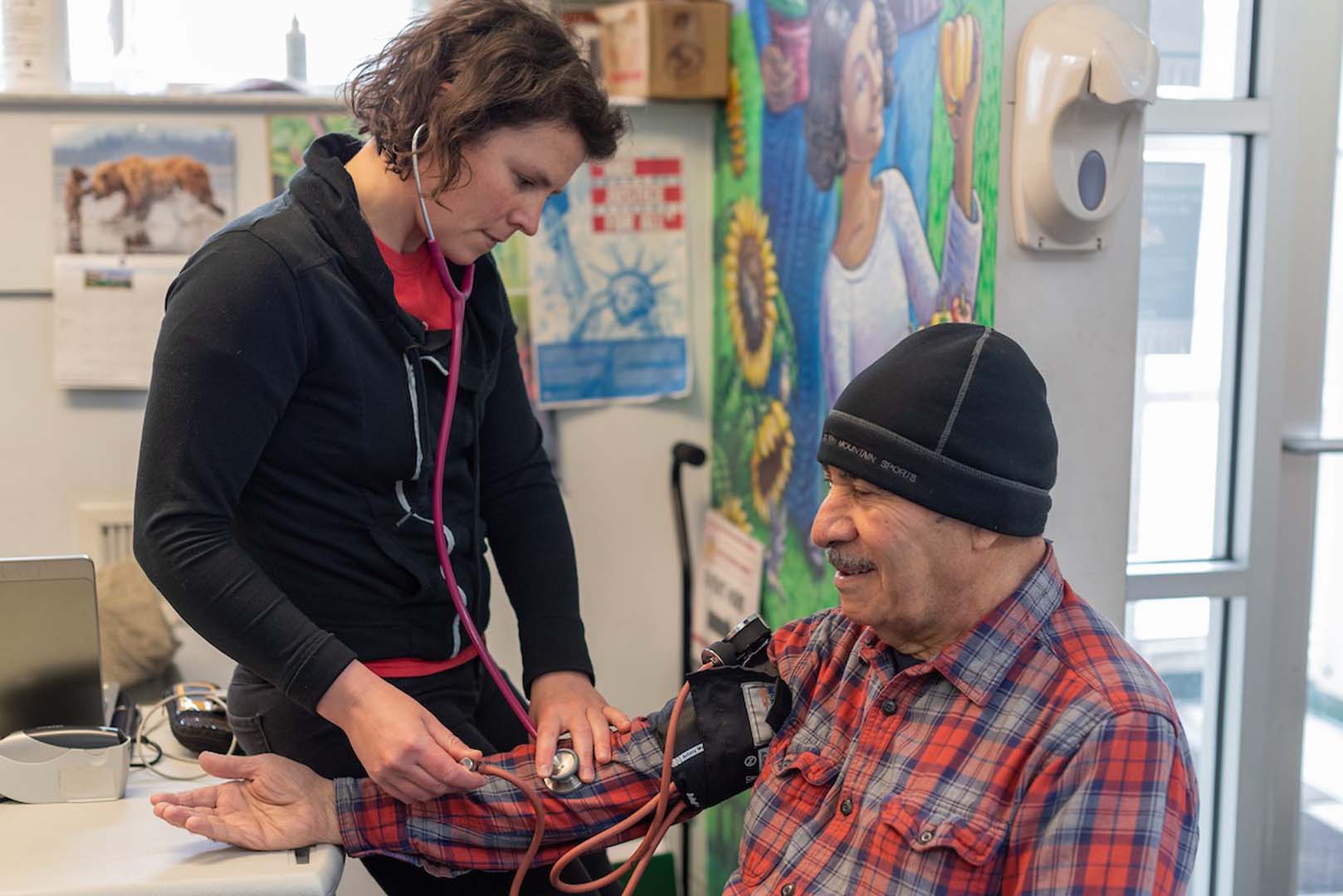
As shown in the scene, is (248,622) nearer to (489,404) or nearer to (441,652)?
(441,652)

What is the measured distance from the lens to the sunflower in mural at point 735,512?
268 cm

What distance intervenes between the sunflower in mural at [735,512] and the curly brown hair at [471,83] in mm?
1325

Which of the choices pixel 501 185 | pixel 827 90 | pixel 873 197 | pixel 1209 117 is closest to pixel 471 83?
pixel 501 185

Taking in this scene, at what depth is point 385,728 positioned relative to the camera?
1335 mm

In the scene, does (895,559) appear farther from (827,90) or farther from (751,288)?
(751,288)

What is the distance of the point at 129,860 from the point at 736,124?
1772 millimetres

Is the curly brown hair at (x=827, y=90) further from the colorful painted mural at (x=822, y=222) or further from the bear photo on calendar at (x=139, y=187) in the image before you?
the bear photo on calendar at (x=139, y=187)

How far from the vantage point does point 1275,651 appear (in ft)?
6.97

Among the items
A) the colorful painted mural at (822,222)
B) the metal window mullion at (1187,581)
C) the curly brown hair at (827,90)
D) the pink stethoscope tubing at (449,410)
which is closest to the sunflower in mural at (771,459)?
the colorful painted mural at (822,222)

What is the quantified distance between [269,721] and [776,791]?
0.54m

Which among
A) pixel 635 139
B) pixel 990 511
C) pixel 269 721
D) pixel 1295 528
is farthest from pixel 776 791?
pixel 635 139

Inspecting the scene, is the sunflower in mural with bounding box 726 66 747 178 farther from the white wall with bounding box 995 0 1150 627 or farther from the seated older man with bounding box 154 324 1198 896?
the seated older man with bounding box 154 324 1198 896

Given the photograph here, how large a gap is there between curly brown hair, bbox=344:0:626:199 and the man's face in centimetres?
48

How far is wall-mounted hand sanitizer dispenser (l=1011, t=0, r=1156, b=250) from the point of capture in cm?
153
